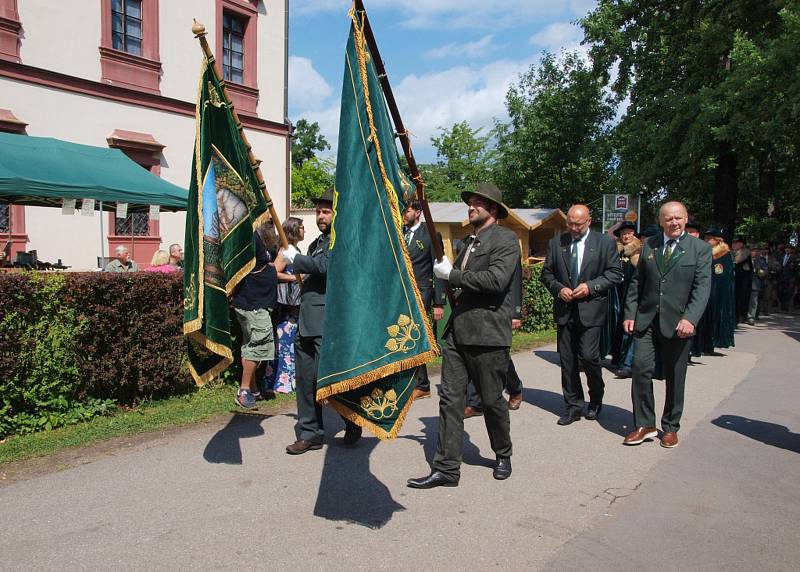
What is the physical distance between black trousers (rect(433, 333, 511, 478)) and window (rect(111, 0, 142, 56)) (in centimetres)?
1488

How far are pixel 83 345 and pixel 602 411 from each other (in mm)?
4973

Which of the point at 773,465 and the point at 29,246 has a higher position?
the point at 29,246

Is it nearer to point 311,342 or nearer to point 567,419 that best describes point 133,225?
point 311,342

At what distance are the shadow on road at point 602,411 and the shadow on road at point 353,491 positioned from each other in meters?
2.23

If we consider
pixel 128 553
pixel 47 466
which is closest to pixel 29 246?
pixel 47 466

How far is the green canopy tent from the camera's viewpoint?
962 cm

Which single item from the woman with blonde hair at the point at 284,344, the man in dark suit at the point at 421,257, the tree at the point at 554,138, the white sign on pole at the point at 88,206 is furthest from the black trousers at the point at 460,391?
the tree at the point at 554,138

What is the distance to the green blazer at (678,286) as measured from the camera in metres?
5.70

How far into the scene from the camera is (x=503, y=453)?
4.91 meters

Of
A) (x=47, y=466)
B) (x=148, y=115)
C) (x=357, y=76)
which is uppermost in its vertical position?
(x=148, y=115)

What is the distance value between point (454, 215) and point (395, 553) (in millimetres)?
23399

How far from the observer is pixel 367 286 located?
3932mm

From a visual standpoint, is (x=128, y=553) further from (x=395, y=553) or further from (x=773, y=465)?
(x=773, y=465)

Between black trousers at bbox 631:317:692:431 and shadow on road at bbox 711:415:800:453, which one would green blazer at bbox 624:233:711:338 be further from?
shadow on road at bbox 711:415:800:453
